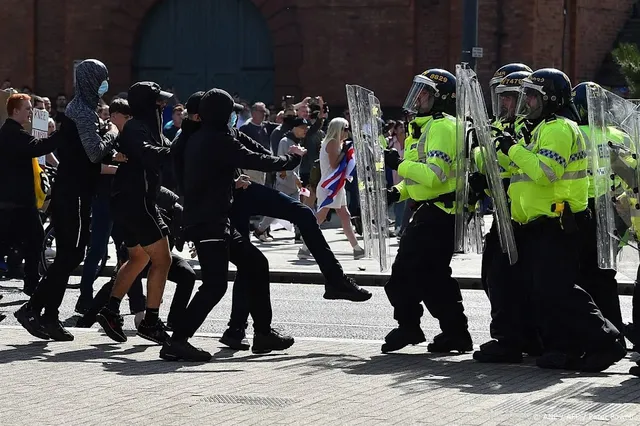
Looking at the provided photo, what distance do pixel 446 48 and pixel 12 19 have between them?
1001 centimetres

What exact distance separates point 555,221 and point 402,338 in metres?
1.43

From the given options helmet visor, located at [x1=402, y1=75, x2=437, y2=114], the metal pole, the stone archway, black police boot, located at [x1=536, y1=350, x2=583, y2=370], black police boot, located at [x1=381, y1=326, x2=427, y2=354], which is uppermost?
the stone archway

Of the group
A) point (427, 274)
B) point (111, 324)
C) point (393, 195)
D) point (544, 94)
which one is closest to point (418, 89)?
point (393, 195)

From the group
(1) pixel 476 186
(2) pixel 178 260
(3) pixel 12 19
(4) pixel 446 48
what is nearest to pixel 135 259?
(2) pixel 178 260

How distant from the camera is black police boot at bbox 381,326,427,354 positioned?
10.5 metres

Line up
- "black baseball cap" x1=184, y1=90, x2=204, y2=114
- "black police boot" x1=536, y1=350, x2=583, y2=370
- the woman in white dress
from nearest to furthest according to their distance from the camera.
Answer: "black police boot" x1=536, y1=350, x2=583, y2=370, "black baseball cap" x1=184, y1=90, x2=204, y2=114, the woman in white dress

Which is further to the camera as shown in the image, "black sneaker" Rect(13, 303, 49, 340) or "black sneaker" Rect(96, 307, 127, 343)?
"black sneaker" Rect(13, 303, 49, 340)

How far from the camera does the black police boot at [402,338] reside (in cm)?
1048

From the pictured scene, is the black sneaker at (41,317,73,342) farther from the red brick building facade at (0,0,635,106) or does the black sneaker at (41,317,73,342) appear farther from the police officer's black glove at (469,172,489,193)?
the red brick building facade at (0,0,635,106)

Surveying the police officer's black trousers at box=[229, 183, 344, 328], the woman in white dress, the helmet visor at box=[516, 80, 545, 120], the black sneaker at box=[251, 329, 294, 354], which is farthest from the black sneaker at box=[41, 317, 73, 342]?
the woman in white dress

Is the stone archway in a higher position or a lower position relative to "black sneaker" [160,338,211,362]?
higher

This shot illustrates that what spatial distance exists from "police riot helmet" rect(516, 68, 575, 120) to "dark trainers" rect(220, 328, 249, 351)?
104 inches

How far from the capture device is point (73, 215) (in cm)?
1110

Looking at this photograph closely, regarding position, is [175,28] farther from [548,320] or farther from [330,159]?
[548,320]
